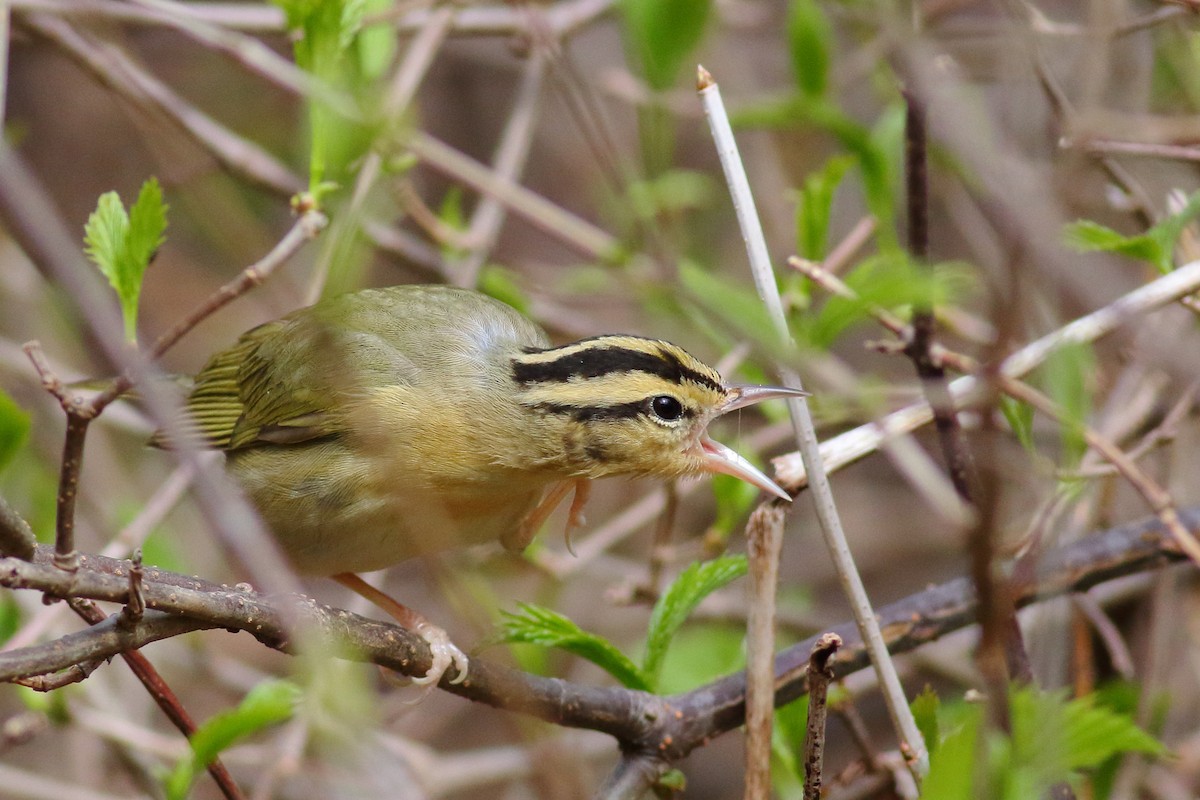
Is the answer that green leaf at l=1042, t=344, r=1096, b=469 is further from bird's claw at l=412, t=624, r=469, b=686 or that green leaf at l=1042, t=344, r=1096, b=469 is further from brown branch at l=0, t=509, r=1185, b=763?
bird's claw at l=412, t=624, r=469, b=686

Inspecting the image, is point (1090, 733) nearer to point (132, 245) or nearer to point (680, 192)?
point (132, 245)

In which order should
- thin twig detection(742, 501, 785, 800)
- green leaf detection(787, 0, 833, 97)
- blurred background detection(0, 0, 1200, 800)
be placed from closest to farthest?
blurred background detection(0, 0, 1200, 800)
thin twig detection(742, 501, 785, 800)
green leaf detection(787, 0, 833, 97)

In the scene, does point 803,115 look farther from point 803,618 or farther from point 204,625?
point 204,625

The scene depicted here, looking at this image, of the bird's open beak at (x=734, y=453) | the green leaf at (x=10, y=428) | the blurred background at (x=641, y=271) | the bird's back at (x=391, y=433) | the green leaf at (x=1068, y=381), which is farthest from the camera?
the bird's back at (x=391, y=433)

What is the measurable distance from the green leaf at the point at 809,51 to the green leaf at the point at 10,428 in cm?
280

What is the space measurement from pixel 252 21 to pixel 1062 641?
14.5 feet

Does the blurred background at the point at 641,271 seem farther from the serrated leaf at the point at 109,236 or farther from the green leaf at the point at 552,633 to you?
the green leaf at the point at 552,633

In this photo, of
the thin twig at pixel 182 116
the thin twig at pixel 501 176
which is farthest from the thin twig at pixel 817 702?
the thin twig at pixel 182 116

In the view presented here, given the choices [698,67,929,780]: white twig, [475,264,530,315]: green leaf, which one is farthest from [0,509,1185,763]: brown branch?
[475,264,530,315]: green leaf

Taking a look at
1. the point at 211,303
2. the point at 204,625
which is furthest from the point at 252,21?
the point at 204,625

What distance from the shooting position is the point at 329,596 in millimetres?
7746

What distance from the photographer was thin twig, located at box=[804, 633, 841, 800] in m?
2.29

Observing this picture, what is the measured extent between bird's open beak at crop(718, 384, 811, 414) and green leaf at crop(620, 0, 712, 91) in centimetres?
90

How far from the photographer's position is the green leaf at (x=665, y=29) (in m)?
3.48
